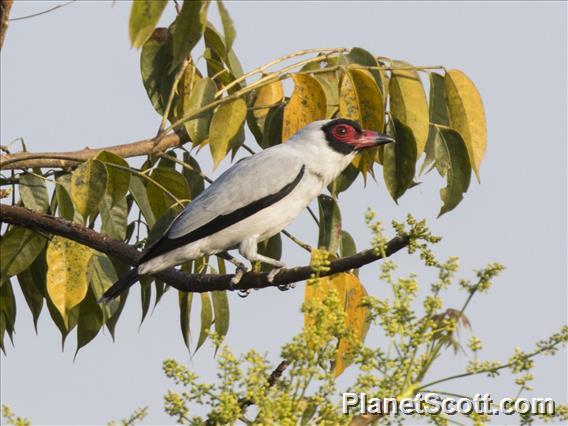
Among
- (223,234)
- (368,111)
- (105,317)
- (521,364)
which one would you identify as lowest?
(521,364)

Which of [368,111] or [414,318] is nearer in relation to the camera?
[414,318]

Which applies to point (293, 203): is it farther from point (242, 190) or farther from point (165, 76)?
point (165, 76)

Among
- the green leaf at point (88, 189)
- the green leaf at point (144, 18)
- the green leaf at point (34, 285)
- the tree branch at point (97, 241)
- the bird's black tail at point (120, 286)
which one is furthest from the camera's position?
the green leaf at point (34, 285)

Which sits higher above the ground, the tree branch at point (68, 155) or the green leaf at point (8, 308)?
the tree branch at point (68, 155)

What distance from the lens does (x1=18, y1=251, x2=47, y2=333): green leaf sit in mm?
6191

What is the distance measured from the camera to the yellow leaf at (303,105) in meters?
5.64

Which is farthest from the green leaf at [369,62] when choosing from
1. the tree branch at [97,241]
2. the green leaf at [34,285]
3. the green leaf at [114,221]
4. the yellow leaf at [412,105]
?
the green leaf at [34,285]

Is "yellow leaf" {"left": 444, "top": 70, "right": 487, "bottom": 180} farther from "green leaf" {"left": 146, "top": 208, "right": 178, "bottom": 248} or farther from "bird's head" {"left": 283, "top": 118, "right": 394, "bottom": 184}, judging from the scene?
"green leaf" {"left": 146, "top": 208, "right": 178, "bottom": 248}

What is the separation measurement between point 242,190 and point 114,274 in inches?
32.1

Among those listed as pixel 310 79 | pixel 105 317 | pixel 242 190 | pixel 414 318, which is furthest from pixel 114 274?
pixel 414 318

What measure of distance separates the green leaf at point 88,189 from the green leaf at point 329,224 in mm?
1403

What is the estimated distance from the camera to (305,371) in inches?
119

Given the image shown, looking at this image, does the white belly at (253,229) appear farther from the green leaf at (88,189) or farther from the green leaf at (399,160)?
the green leaf at (88,189)

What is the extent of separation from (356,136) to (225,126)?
1.12 meters
